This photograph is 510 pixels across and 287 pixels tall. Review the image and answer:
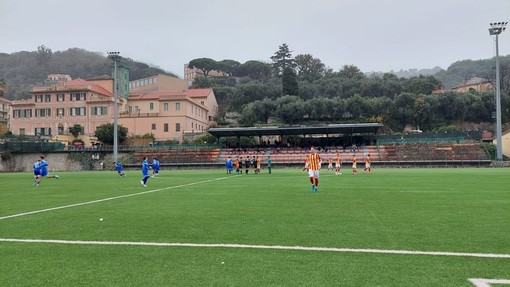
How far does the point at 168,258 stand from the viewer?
5.92 m

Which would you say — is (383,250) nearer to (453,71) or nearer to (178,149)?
(178,149)

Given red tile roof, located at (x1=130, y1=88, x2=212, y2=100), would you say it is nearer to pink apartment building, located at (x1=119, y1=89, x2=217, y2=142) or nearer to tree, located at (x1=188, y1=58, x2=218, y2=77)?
pink apartment building, located at (x1=119, y1=89, x2=217, y2=142)

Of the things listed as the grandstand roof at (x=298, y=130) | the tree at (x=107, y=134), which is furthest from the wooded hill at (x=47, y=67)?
the grandstand roof at (x=298, y=130)

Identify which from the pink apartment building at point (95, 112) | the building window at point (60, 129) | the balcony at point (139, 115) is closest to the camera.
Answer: the pink apartment building at point (95, 112)

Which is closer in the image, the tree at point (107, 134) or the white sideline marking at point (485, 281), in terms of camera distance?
the white sideline marking at point (485, 281)

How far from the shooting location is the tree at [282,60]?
390 ft

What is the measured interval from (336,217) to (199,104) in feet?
246

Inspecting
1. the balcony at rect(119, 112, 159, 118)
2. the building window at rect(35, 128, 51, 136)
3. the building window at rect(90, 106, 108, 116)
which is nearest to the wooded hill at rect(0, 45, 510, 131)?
the balcony at rect(119, 112, 159, 118)

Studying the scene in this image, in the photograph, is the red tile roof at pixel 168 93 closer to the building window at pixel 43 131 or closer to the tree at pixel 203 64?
the building window at pixel 43 131

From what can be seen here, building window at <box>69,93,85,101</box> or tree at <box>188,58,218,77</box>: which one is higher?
tree at <box>188,58,218,77</box>

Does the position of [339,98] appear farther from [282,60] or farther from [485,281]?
[485,281]

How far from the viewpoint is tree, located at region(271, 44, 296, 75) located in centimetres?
11894

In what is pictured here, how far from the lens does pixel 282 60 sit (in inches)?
4729

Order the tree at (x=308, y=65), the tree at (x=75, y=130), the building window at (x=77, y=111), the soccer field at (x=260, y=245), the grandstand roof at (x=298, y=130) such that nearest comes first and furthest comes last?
the soccer field at (x=260, y=245) < the grandstand roof at (x=298, y=130) < the tree at (x=75, y=130) < the building window at (x=77, y=111) < the tree at (x=308, y=65)
